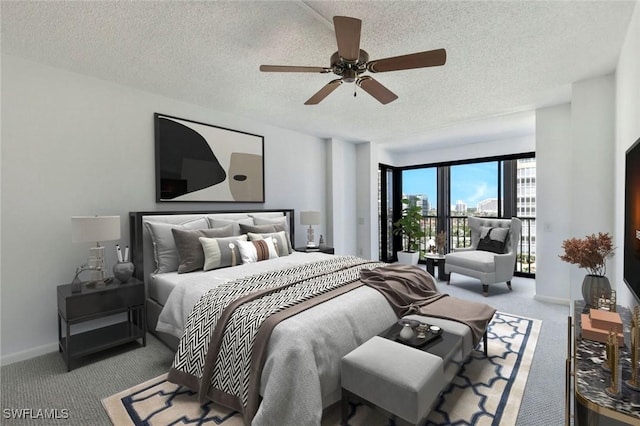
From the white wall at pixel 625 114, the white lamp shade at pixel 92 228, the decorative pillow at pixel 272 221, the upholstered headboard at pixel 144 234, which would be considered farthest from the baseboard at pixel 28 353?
the white wall at pixel 625 114

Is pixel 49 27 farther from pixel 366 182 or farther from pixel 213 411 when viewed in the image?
pixel 366 182

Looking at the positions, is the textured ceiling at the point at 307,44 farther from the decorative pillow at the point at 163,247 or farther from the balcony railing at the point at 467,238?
the balcony railing at the point at 467,238

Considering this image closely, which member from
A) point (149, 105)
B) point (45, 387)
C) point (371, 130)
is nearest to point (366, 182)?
point (371, 130)

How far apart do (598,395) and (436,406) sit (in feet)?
3.30

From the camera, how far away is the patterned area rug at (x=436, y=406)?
1800 mm

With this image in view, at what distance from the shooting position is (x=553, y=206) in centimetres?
A: 400

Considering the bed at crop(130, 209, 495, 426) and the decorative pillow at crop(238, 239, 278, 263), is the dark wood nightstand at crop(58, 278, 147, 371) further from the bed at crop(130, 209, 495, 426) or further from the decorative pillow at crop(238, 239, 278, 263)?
the decorative pillow at crop(238, 239, 278, 263)

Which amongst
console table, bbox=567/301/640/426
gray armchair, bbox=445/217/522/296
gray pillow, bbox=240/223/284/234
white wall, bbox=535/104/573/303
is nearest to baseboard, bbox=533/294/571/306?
white wall, bbox=535/104/573/303

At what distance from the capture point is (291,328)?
1696 millimetres

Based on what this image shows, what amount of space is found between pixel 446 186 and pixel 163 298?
19.2 feet

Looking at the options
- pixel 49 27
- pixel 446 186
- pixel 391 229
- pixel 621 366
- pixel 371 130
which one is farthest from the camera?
pixel 391 229

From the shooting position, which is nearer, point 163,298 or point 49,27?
point 49,27

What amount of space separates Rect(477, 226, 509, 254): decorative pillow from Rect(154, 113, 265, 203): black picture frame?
3732 mm

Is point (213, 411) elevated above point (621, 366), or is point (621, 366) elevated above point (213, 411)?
point (621, 366)
